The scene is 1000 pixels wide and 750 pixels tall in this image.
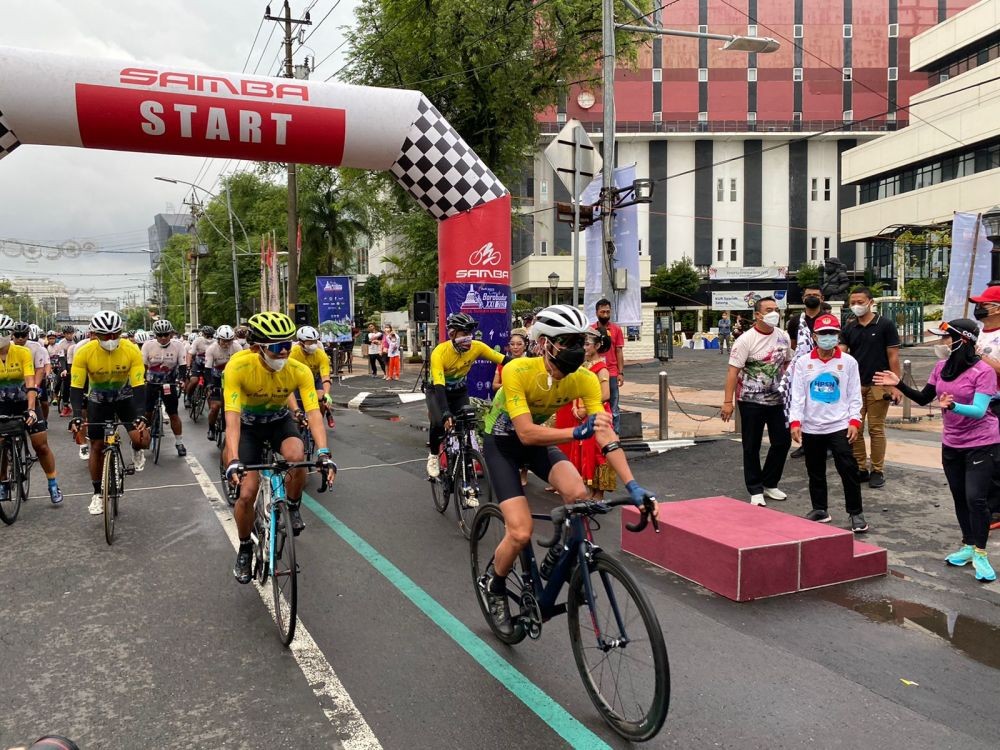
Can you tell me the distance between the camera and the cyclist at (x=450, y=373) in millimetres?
7414

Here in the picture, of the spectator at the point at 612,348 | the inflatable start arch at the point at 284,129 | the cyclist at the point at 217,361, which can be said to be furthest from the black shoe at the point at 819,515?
the cyclist at the point at 217,361

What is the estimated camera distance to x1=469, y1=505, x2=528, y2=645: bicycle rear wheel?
4.24 m

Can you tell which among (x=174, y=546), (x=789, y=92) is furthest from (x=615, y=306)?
(x=789, y=92)

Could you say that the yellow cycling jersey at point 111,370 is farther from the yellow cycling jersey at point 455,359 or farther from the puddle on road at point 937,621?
the puddle on road at point 937,621

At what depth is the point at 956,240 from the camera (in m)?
13.9

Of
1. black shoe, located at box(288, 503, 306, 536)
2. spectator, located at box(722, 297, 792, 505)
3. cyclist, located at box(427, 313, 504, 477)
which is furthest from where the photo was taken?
spectator, located at box(722, 297, 792, 505)

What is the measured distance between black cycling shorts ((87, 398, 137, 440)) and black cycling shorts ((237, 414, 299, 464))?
2.96 meters

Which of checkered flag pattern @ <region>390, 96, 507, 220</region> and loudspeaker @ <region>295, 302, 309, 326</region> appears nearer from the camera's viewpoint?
checkered flag pattern @ <region>390, 96, 507, 220</region>

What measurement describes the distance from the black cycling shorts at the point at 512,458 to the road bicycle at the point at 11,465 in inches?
226

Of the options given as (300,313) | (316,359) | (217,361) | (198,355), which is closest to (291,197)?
(300,313)

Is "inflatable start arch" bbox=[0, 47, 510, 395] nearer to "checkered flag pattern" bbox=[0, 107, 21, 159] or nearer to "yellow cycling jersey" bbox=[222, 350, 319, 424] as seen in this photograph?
"checkered flag pattern" bbox=[0, 107, 21, 159]

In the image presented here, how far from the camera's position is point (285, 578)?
15.2ft

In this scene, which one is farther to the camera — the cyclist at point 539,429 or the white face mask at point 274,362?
the white face mask at point 274,362

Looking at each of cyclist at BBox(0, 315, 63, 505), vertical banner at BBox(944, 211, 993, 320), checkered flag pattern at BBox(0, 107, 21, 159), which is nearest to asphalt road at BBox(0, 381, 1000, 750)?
cyclist at BBox(0, 315, 63, 505)
